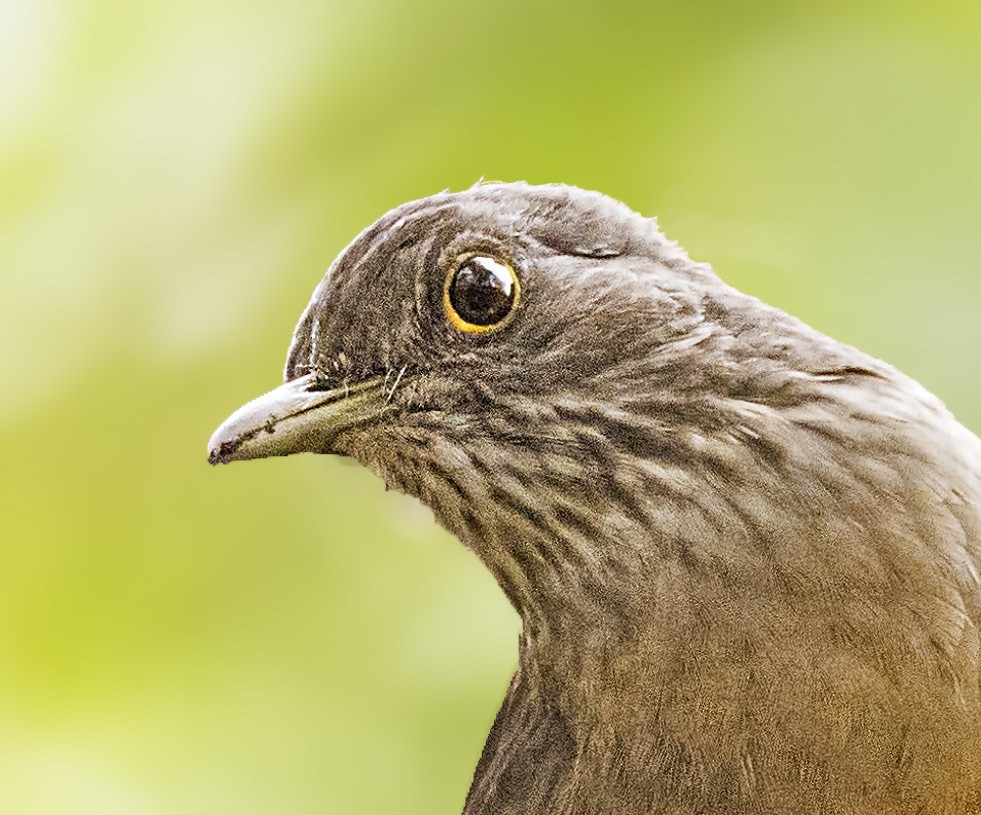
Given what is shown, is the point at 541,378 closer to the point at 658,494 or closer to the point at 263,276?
the point at 658,494

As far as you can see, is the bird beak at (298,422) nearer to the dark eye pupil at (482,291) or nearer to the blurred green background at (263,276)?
the dark eye pupil at (482,291)

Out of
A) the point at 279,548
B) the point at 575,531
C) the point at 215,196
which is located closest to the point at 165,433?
the point at 279,548

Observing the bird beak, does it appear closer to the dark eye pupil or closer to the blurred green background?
the dark eye pupil

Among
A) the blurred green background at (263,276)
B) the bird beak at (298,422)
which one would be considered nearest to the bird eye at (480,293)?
the bird beak at (298,422)

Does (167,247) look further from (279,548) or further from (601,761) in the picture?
(601,761)

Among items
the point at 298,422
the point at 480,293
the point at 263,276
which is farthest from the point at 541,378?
the point at 263,276

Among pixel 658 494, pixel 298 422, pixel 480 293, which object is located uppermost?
pixel 480 293

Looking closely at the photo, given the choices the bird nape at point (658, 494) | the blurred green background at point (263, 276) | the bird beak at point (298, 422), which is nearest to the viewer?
the bird nape at point (658, 494)
